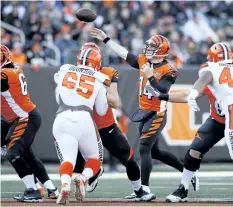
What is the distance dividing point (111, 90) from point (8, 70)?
117 centimetres

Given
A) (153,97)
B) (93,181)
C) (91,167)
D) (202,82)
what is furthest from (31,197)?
(202,82)

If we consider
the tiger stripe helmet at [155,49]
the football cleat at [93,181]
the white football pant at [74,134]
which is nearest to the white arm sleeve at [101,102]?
the white football pant at [74,134]

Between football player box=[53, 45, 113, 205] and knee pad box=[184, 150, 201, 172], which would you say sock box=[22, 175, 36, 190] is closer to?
football player box=[53, 45, 113, 205]

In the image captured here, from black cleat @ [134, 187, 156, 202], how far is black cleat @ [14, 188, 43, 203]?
1058 millimetres

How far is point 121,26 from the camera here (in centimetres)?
1761

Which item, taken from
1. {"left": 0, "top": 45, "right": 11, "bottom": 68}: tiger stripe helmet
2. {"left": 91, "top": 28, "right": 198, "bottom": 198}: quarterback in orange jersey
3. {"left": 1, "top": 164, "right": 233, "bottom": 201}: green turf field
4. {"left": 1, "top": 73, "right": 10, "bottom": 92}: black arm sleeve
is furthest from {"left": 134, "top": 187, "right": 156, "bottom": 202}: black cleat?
{"left": 0, "top": 45, "right": 11, "bottom": 68}: tiger stripe helmet

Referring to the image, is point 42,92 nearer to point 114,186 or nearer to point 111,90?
point 114,186

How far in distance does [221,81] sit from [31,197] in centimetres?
243

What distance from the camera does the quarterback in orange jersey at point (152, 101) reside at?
30.9 feet

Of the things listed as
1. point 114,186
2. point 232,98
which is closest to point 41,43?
point 114,186

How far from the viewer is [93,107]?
8883mm

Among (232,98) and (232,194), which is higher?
(232,98)

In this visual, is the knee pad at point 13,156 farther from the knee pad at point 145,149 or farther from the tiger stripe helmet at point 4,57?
the knee pad at point 145,149

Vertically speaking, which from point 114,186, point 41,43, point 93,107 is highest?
point 41,43
